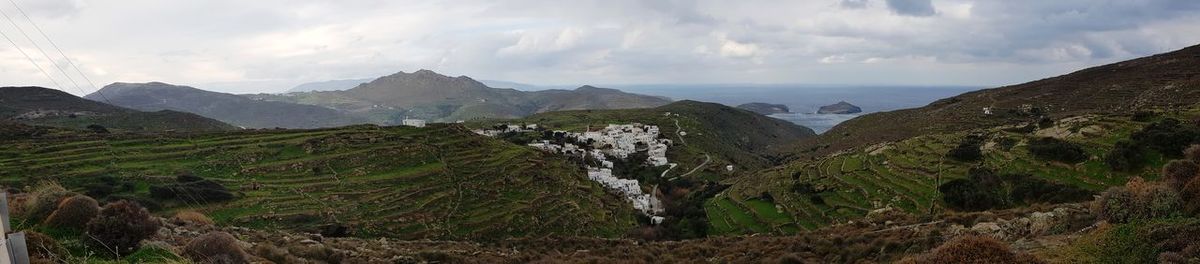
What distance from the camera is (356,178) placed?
36781 millimetres

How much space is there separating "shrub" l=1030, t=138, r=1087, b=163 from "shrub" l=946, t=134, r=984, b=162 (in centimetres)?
270

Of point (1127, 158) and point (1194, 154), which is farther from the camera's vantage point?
point (1127, 158)

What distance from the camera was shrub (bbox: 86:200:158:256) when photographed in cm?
1080

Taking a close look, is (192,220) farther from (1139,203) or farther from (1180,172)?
(1180,172)

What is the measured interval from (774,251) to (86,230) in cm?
1716

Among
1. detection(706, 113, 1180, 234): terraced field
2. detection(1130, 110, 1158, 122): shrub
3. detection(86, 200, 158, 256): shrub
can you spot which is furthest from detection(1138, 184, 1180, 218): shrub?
detection(1130, 110, 1158, 122): shrub

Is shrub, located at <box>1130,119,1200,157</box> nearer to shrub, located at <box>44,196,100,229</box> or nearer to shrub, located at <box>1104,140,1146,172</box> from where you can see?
shrub, located at <box>1104,140,1146,172</box>

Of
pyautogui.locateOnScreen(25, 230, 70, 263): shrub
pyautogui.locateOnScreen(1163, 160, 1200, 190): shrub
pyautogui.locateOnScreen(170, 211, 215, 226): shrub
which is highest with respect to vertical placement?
pyautogui.locateOnScreen(1163, 160, 1200, 190): shrub

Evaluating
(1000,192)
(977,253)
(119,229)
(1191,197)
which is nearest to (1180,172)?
(1191,197)

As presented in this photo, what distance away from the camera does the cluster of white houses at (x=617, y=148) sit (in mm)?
51844

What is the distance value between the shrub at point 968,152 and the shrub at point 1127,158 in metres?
6.85

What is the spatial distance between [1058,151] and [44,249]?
37.4 metres

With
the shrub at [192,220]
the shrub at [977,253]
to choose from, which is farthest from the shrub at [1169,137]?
the shrub at [192,220]

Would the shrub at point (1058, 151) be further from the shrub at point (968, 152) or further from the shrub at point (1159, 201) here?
the shrub at point (1159, 201)
